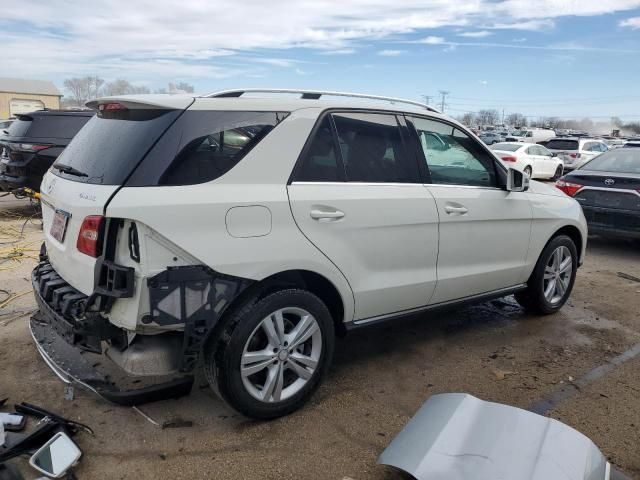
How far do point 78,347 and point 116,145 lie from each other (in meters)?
1.10

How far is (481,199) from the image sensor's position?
4078 mm

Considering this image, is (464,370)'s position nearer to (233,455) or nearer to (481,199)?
(481,199)

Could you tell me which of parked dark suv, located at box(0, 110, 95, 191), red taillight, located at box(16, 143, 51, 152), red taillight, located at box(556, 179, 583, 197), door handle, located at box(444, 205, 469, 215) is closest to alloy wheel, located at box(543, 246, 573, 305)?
door handle, located at box(444, 205, 469, 215)

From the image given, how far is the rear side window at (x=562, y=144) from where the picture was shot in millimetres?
22469

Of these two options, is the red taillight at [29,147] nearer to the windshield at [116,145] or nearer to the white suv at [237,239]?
the white suv at [237,239]

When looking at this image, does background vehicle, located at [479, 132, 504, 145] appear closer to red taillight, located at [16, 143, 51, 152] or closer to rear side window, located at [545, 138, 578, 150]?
rear side window, located at [545, 138, 578, 150]

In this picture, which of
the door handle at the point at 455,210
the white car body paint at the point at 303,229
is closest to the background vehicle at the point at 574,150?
the white car body paint at the point at 303,229

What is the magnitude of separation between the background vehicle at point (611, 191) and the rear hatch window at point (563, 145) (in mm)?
15309

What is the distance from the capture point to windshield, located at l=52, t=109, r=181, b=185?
109 inches

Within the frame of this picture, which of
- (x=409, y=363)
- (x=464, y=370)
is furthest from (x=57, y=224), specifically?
(x=464, y=370)

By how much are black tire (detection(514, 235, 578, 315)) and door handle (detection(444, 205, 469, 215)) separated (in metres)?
1.36

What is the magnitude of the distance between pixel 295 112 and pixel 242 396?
164 cm

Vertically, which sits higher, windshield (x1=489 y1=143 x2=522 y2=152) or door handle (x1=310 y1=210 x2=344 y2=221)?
windshield (x1=489 y1=143 x2=522 y2=152)

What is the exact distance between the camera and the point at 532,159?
20516mm
